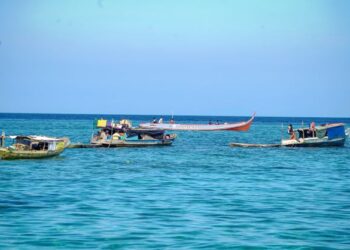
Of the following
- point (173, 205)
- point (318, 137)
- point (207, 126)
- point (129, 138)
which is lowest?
point (173, 205)

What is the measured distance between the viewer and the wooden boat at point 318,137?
6700 centimetres

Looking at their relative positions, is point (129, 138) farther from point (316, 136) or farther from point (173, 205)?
point (173, 205)

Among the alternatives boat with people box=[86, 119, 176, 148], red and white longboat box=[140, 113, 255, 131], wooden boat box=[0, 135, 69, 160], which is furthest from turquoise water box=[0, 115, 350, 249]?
red and white longboat box=[140, 113, 255, 131]

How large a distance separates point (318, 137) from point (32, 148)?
30.8 m

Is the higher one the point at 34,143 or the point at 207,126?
the point at 207,126

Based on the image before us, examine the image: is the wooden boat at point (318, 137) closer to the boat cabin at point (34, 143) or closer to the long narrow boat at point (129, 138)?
the long narrow boat at point (129, 138)

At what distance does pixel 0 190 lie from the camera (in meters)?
31.8

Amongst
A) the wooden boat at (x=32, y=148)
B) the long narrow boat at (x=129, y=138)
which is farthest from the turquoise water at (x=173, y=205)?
the long narrow boat at (x=129, y=138)

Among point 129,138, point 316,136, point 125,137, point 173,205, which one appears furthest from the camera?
point 129,138

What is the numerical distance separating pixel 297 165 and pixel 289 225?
26.4 meters

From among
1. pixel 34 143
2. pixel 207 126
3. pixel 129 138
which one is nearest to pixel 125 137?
pixel 129 138

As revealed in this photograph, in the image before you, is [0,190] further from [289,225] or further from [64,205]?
[289,225]

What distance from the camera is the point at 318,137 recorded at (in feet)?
222

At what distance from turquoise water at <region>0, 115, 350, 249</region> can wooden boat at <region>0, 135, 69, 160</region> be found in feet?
2.45
